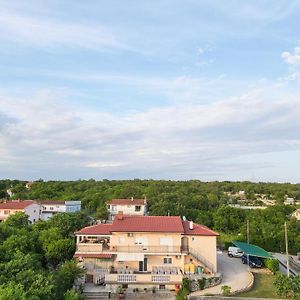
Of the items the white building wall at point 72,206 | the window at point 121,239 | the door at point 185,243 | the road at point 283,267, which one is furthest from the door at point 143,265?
the white building wall at point 72,206

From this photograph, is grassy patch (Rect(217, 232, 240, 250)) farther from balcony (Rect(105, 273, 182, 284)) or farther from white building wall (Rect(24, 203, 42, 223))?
white building wall (Rect(24, 203, 42, 223))

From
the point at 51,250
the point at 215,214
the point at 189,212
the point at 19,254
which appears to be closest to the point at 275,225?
the point at 215,214

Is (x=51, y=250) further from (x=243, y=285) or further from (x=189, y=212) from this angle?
(x=189, y=212)

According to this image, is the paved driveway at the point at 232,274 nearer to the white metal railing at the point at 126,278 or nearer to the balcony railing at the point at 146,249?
the balcony railing at the point at 146,249

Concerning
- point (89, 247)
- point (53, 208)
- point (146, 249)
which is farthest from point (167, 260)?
point (53, 208)

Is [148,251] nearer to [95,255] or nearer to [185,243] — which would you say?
[185,243]

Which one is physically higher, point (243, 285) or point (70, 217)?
point (70, 217)

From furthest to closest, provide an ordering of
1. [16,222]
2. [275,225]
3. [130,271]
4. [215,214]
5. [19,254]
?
[215,214] → [275,225] → [16,222] → [130,271] → [19,254]
